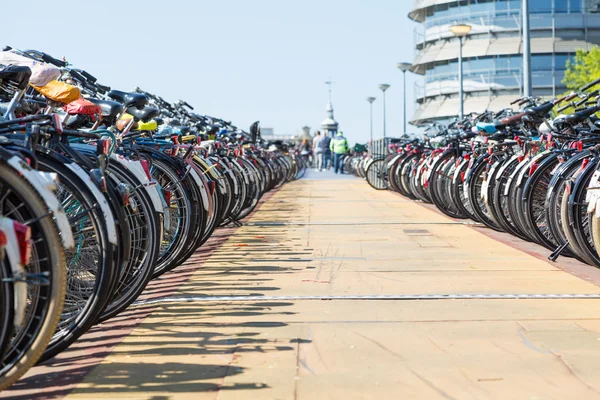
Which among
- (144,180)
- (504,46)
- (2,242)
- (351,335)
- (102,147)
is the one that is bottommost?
(351,335)

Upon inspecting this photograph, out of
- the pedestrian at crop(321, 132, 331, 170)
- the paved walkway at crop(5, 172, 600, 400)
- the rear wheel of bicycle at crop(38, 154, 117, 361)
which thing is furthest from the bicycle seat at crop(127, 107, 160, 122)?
the pedestrian at crop(321, 132, 331, 170)

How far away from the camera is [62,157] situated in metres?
4.71

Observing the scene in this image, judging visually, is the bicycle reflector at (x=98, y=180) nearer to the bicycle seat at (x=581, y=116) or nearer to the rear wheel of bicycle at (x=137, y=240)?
the rear wheel of bicycle at (x=137, y=240)

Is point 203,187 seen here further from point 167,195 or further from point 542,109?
point 542,109

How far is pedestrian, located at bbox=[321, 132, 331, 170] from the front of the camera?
46125mm

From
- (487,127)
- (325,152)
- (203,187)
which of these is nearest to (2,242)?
(203,187)

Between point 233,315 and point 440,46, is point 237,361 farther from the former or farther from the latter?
point 440,46

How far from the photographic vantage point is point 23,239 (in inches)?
142

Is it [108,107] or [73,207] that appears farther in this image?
[108,107]

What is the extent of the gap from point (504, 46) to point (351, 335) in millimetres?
76501

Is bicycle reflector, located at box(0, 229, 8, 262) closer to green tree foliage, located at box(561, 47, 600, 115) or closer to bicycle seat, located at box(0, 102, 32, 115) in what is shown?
bicycle seat, located at box(0, 102, 32, 115)

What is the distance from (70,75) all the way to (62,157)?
8.47 ft

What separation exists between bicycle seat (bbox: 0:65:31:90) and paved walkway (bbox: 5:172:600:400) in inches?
45.9

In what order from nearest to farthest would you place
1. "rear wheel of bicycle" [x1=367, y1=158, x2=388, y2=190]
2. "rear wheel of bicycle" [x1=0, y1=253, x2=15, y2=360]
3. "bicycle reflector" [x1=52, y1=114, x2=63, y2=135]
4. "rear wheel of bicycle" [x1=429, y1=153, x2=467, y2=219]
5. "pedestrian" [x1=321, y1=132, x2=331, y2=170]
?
"rear wheel of bicycle" [x1=0, y1=253, x2=15, y2=360] → "bicycle reflector" [x1=52, y1=114, x2=63, y2=135] → "rear wheel of bicycle" [x1=429, y1=153, x2=467, y2=219] → "rear wheel of bicycle" [x1=367, y1=158, x2=388, y2=190] → "pedestrian" [x1=321, y1=132, x2=331, y2=170]
